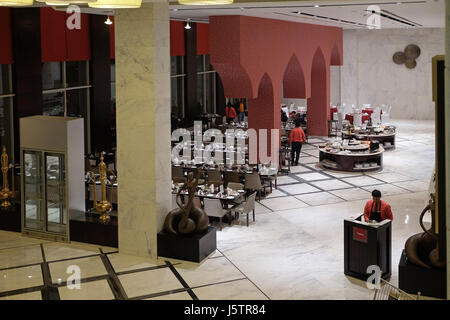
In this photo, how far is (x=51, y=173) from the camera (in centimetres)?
1118

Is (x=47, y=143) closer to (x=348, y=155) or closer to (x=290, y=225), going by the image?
(x=290, y=225)

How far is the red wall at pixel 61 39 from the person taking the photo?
628 inches

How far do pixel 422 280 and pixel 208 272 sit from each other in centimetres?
315

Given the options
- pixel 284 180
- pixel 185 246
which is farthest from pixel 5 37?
pixel 284 180

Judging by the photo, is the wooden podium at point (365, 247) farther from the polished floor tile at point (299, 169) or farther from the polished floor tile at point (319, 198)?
the polished floor tile at point (299, 169)

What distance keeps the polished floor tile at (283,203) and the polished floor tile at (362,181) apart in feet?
8.09

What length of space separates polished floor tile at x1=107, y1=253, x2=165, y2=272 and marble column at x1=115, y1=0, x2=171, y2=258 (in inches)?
5.4

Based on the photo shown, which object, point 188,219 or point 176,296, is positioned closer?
point 176,296

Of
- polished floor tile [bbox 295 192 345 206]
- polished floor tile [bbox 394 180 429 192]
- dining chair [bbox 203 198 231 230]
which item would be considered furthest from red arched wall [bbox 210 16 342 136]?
dining chair [bbox 203 198 231 230]

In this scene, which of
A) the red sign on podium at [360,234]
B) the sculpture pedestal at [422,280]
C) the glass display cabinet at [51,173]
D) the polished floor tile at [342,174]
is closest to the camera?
the sculpture pedestal at [422,280]

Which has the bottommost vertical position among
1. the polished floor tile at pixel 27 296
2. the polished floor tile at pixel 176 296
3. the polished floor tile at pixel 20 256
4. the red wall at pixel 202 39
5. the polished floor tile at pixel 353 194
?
the polished floor tile at pixel 176 296

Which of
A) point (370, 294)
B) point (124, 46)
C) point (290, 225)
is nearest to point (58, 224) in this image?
point (124, 46)

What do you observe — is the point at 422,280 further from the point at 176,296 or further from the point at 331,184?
the point at 331,184

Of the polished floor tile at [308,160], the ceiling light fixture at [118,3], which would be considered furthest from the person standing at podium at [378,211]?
the polished floor tile at [308,160]
